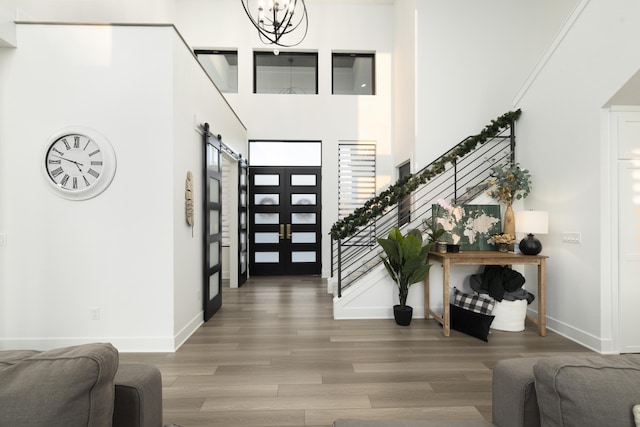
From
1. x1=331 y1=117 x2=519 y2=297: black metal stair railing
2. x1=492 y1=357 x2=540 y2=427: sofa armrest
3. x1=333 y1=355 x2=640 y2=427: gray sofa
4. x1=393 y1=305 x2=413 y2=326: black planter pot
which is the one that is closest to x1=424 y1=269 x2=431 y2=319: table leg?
x1=393 y1=305 x2=413 y2=326: black planter pot

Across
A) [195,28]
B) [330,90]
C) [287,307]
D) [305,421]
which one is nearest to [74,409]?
[305,421]

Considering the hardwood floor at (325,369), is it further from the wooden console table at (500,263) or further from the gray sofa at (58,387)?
the gray sofa at (58,387)

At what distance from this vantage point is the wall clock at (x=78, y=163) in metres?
3.26

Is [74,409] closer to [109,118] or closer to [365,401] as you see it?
[365,401]

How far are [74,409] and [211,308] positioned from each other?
3720 millimetres

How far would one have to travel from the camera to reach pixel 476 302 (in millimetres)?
3857

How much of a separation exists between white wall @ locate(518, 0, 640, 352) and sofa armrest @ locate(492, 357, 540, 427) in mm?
2632

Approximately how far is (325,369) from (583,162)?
3294 millimetres

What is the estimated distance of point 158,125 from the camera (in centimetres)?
334

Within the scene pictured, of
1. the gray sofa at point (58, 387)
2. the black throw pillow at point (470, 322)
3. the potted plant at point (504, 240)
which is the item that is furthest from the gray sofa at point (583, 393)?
the potted plant at point (504, 240)

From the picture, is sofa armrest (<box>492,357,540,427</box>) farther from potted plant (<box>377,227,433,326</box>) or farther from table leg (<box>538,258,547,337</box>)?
table leg (<box>538,258,547,337</box>)

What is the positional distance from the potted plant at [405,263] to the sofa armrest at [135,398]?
10.3ft

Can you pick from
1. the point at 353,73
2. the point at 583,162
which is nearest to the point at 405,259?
the point at 583,162

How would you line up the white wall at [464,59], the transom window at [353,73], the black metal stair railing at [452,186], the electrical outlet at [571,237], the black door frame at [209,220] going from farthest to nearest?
the transom window at [353,73]
the white wall at [464,59]
the black metal stair railing at [452,186]
the black door frame at [209,220]
the electrical outlet at [571,237]
